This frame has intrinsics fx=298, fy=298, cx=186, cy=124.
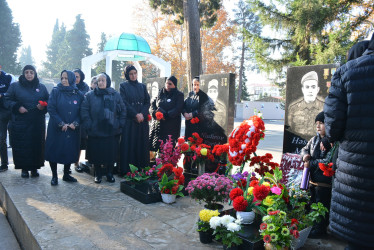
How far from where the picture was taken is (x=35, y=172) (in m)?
5.51

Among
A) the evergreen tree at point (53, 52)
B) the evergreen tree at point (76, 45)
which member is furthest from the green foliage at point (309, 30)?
the evergreen tree at point (53, 52)

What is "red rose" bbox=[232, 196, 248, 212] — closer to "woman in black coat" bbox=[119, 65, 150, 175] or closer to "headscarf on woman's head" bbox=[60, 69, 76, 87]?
"woman in black coat" bbox=[119, 65, 150, 175]

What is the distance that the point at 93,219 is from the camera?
3.60m

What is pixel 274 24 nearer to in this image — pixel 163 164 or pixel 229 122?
pixel 229 122

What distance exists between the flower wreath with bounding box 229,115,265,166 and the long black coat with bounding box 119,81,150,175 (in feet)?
7.53

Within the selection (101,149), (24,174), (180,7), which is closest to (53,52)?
(180,7)

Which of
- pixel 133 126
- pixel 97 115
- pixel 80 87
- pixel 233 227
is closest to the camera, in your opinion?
pixel 233 227

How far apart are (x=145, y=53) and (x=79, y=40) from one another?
42596mm

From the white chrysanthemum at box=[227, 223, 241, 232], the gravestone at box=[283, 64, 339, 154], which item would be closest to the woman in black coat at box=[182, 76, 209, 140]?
the gravestone at box=[283, 64, 339, 154]

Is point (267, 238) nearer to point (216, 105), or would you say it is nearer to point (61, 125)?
point (216, 105)

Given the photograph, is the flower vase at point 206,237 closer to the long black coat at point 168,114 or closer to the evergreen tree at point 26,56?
the long black coat at point 168,114

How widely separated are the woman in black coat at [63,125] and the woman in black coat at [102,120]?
178 millimetres

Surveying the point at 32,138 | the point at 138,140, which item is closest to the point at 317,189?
the point at 138,140

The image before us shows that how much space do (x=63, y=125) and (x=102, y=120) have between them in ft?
2.01
